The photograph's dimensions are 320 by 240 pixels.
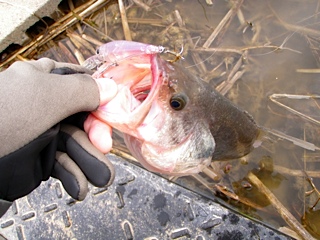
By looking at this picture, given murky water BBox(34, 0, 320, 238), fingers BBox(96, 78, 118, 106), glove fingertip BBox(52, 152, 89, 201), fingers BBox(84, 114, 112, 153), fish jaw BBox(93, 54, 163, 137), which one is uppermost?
fingers BBox(96, 78, 118, 106)

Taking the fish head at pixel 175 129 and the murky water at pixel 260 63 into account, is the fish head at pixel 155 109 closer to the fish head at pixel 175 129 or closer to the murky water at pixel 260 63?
the fish head at pixel 175 129

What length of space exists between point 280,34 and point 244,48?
0.36m

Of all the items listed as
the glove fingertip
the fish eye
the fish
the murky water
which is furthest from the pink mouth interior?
the murky water

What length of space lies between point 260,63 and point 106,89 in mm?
2031

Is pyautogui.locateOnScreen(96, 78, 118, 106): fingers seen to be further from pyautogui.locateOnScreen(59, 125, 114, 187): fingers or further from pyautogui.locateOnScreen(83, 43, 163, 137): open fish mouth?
pyautogui.locateOnScreen(59, 125, 114, 187): fingers

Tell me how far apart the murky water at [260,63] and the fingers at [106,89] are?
1348 millimetres

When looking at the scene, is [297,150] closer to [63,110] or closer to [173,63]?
[173,63]

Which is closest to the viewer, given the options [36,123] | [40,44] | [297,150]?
[36,123]

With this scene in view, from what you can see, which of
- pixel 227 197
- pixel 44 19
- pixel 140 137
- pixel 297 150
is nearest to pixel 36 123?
pixel 140 137

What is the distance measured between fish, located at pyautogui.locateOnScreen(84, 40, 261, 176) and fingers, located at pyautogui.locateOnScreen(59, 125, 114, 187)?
0.14m

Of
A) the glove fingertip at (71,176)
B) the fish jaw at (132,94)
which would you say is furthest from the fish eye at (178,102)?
the glove fingertip at (71,176)

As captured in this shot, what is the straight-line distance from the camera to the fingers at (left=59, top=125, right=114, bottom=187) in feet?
5.96

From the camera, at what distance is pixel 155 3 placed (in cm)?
384

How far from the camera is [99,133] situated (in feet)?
6.17
